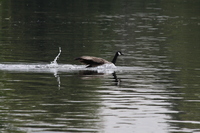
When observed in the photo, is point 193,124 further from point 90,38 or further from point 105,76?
point 90,38

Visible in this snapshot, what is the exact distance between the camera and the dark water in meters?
17.0

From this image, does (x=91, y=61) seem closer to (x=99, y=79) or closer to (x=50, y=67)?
(x=50, y=67)

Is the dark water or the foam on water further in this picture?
the foam on water

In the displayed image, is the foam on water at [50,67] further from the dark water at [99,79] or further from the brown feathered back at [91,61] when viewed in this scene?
the brown feathered back at [91,61]

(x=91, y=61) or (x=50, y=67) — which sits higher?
(x=91, y=61)

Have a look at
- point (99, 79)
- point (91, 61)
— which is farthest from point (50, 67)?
point (99, 79)

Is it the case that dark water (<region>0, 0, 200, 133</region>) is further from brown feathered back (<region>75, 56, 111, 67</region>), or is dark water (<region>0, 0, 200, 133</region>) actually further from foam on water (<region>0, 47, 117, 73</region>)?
brown feathered back (<region>75, 56, 111, 67</region>)

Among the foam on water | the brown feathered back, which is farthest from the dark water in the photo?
the brown feathered back

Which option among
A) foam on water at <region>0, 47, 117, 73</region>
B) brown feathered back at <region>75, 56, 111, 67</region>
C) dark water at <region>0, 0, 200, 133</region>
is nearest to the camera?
dark water at <region>0, 0, 200, 133</region>

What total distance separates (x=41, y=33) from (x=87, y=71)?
19.7 meters

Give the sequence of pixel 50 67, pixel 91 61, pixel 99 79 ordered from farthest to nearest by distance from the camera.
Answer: pixel 50 67, pixel 91 61, pixel 99 79

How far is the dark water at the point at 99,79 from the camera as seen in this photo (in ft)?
55.8

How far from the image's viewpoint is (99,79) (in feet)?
82.6

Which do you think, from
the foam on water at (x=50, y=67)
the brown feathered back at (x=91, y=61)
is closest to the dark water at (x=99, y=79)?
the foam on water at (x=50, y=67)
